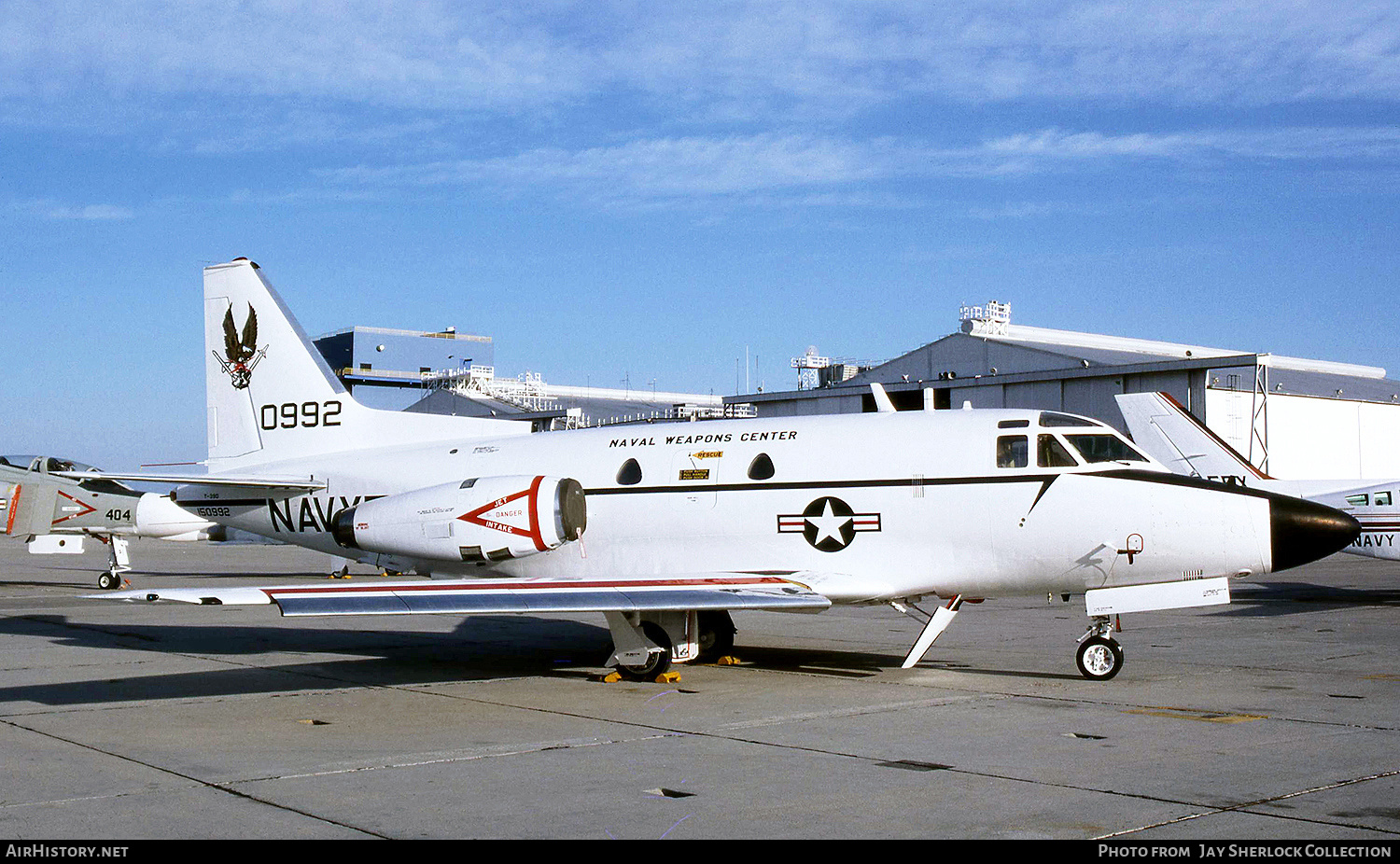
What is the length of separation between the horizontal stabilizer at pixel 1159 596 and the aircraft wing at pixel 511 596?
9.77 feet

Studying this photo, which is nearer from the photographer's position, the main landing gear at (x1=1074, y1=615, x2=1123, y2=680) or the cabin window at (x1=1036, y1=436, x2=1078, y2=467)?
the main landing gear at (x1=1074, y1=615, x2=1123, y2=680)

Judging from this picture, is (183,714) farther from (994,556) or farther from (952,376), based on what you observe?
(952,376)

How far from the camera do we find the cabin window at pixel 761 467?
13.9 m

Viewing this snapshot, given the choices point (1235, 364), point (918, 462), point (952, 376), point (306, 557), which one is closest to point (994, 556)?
point (918, 462)

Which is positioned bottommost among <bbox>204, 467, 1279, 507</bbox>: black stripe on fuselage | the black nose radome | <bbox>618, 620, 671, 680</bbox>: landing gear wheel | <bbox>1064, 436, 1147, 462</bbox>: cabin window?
<bbox>618, 620, 671, 680</bbox>: landing gear wheel

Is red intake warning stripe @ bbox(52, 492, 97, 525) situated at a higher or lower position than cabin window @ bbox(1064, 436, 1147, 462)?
lower

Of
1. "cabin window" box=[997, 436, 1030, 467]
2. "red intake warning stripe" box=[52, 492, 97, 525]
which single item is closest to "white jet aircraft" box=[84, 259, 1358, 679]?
"cabin window" box=[997, 436, 1030, 467]

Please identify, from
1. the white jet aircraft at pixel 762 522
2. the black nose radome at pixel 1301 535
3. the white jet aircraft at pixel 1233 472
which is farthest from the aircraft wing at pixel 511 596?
the white jet aircraft at pixel 1233 472

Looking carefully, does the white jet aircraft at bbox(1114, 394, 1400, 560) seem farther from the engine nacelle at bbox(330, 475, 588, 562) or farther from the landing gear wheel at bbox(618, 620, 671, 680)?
the engine nacelle at bbox(330, 475, 588, 562)

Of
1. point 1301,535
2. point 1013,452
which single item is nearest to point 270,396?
point 1013,452

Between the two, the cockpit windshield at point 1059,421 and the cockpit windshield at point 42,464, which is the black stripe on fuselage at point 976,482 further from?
the cockpit windshield at point 42,464

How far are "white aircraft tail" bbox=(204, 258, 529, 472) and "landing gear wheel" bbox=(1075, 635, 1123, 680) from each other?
8013 millimetres

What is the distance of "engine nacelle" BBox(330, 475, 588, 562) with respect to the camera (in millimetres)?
14039
